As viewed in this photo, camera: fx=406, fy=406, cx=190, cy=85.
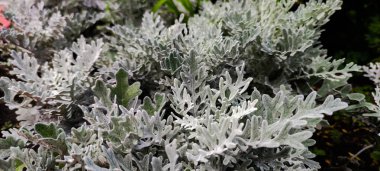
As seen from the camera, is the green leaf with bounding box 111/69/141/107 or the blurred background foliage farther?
the blurred background foliage

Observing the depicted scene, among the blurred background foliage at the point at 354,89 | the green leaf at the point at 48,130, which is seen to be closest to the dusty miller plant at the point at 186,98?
the green leaf at the point at 48,130

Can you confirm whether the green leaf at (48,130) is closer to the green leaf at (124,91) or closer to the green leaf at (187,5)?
the green leaf at (124,91)

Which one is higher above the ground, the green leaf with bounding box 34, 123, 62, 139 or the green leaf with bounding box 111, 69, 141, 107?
the green leaf with bounding box 111, 69, 141, 107

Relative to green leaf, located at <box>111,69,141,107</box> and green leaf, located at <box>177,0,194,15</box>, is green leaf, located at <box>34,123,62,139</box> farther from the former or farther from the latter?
green leaf, located at <box>177,0,194,15</box>

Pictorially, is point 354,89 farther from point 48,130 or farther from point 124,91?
point 48,130

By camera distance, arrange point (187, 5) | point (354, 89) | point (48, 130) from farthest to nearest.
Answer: point (187, 5) → point (354, 89) → point (48, 130)

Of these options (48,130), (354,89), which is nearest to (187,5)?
(354,89)

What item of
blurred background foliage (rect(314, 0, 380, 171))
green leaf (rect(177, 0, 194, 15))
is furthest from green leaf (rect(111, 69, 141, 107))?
green leaf (rect(177, 0, 194, 15))

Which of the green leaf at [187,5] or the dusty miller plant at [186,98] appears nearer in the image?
the dusty miller plant at [186,98]
